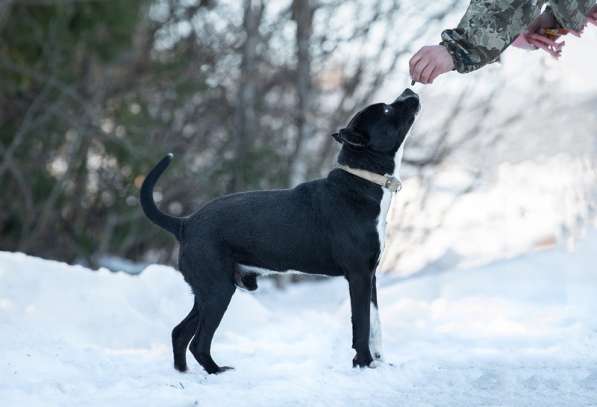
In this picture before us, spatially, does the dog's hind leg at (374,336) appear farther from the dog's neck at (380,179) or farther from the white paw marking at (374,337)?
the dog's neck at (380,179)

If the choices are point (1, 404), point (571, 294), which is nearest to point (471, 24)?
point (1, 404)

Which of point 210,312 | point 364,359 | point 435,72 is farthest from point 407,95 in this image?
point 210,312

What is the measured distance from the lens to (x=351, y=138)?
4.41m

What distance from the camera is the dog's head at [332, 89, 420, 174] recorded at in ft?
14.5

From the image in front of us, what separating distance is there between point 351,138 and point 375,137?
0.42ft

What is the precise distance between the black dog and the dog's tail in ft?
0.11

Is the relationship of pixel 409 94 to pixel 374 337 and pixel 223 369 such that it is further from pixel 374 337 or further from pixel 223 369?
pixel 223 369

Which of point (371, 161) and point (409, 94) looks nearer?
point (371, 161)

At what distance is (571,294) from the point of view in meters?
6.30

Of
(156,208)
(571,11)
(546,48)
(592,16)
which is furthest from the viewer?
(156,208)

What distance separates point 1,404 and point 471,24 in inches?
105

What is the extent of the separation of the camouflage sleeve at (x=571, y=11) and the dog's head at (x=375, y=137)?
0.89 metres

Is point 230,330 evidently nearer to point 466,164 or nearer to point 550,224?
point 550,224

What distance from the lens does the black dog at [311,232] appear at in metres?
4.26
